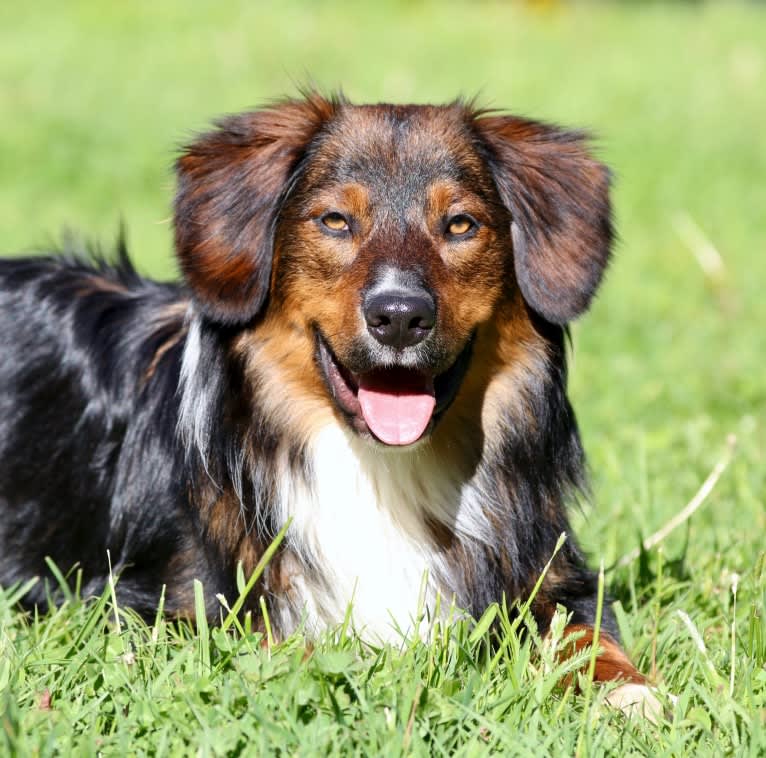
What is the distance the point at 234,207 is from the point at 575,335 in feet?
15.3

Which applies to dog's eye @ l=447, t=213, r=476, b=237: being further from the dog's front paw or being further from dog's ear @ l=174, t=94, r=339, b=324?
the dog's front paw

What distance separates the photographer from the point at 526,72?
15758 millimetres

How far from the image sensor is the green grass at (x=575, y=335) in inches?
121

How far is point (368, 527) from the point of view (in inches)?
154

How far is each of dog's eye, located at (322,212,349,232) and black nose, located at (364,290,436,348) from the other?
0.34 m

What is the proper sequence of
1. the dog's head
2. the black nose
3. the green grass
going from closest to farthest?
1. the green grass
2. the black nose
3. the dog's head

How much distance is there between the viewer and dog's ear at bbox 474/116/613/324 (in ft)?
12.7

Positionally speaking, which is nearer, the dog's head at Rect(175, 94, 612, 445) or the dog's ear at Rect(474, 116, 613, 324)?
the dog's head at Rect(175, 94, 612, 445)

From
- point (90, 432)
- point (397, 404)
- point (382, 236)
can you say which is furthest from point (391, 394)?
point (90, 432)

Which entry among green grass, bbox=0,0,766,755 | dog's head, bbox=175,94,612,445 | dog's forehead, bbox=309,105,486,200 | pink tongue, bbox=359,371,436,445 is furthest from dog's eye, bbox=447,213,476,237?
green grass, bbox=0,0,766,755

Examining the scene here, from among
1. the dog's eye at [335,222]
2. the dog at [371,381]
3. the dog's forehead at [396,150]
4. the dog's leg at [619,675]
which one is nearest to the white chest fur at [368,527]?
the dog at [371,381]

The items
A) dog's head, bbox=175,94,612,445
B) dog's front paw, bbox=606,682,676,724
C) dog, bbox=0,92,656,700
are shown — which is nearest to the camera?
dog's front paw, bbox=606,682,676,724

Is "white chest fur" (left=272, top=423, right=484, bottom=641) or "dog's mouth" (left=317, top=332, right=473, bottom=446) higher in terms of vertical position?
"dog's mouth" (left=317, top=332, right=473, bottom=446)

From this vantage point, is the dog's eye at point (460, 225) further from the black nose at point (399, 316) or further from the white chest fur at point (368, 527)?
the white chest fur at point (368, 527)
